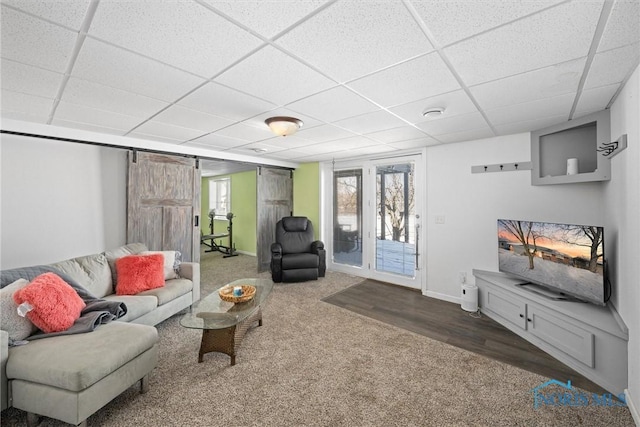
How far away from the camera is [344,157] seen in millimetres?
5090

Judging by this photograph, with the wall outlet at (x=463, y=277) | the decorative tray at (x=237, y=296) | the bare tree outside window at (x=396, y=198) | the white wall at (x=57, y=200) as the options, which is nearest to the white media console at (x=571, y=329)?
the wall outlet at (x=463, y=277)

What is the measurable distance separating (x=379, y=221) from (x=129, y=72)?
413cm

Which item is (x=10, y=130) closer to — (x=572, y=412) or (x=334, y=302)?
(x=334, y=302)

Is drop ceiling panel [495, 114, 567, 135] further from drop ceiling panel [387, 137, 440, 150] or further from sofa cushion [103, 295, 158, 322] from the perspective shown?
sofa cushion [103, 295, 158, 322]

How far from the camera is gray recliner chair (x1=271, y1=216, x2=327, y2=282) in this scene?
461cm

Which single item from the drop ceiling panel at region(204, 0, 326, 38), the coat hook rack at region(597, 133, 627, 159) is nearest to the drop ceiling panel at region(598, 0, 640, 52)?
the coat hook rack at region(597, 133, 627, 159)

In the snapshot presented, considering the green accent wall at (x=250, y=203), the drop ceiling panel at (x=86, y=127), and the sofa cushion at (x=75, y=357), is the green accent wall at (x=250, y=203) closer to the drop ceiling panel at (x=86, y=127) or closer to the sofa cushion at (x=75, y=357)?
the drop ceiling panel at (x=86, y=127)

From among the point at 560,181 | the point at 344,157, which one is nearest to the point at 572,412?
the point at 560,181

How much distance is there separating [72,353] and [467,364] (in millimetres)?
2971

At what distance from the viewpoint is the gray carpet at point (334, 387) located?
5.65 ft

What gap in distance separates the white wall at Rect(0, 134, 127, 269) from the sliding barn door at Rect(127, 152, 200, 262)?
5.9 inches

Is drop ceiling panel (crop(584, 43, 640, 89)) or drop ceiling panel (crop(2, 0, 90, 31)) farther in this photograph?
drop ceiling panel (crop(584, 43, 640, 89))

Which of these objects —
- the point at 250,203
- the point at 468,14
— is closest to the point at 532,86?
the point at 468,14

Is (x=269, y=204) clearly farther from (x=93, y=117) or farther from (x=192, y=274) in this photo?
(x=93, y=117)
